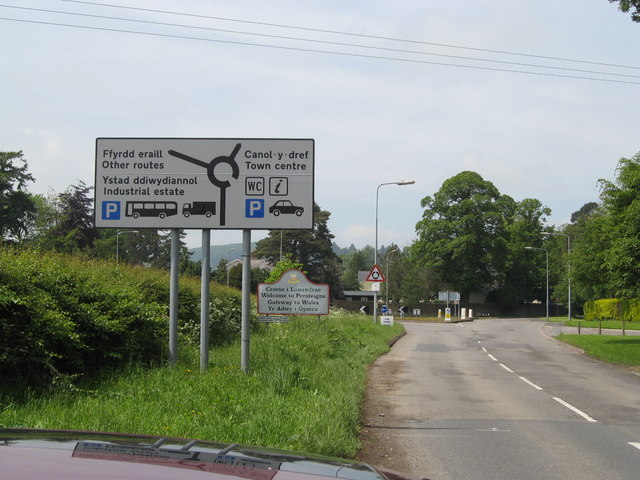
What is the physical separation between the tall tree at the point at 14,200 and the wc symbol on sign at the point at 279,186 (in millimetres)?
43426

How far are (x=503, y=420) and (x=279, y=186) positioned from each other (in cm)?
538

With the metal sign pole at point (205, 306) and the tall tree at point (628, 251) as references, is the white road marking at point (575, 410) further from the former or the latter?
the tall tree at point (628, 251)

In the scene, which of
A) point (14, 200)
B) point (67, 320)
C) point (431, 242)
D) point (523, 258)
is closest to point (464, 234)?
point (431, 242)

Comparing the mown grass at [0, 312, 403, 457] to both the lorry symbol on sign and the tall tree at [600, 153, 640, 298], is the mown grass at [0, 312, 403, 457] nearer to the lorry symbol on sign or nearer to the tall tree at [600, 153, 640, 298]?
the lorry symbol on sign

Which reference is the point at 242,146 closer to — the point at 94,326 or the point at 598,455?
the point at 94,326

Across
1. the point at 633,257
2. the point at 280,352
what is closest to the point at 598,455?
the point at 280,352

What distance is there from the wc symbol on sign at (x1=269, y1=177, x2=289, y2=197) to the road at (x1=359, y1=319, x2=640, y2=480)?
404 cm

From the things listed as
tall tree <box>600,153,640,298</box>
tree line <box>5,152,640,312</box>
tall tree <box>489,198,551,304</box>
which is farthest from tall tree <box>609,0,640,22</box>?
tall tree <box>489,198,551,304</box>

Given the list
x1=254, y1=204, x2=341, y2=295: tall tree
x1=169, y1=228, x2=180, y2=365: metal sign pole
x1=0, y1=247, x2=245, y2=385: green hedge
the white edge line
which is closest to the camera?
x1=0, y1=247, x2=245, y2=385: green hedge

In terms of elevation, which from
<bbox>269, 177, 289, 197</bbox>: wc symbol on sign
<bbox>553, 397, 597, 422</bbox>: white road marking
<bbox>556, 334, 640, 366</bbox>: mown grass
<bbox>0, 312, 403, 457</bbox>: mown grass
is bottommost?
<bbox>556, 334, 640, 366</bbox>: mown grass

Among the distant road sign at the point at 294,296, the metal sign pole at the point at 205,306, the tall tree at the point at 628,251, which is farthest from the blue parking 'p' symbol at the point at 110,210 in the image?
the tall tree at the point at 628,251

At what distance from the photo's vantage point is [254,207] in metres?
11.6

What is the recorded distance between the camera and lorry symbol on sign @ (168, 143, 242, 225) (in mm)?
11539

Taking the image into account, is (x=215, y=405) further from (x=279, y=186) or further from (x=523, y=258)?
(x=523, y=258)
